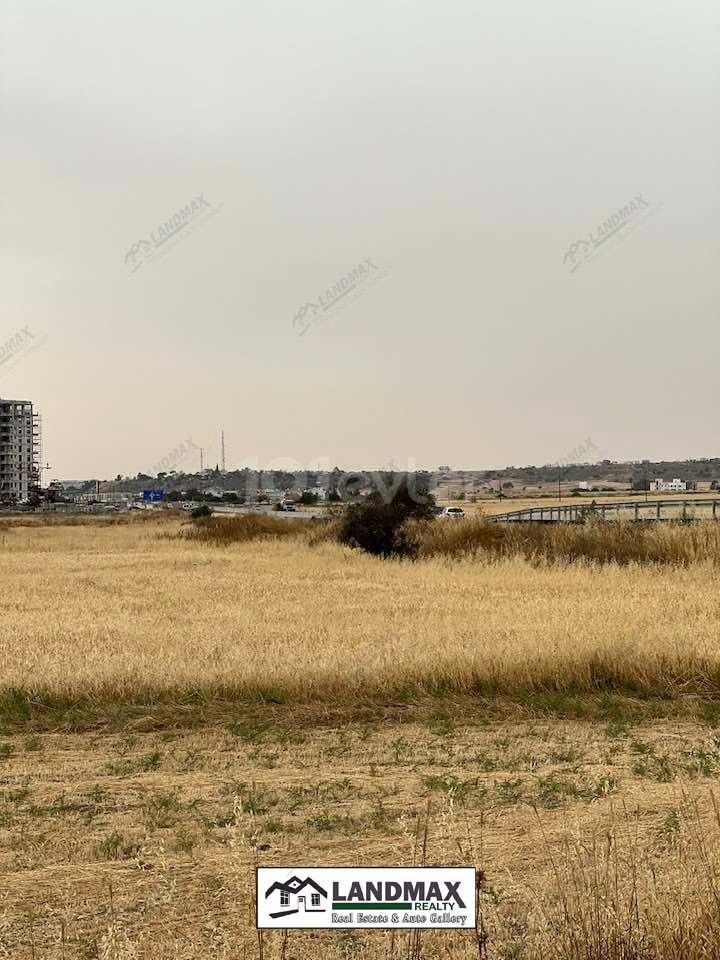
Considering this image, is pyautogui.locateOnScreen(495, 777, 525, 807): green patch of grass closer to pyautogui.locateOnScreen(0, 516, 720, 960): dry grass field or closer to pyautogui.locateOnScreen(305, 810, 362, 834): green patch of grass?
pyautogui.locateOnScreen(0, 516, 720, 960): dry grass field

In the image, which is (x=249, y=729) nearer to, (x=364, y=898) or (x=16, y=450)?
(x=364, y=898)

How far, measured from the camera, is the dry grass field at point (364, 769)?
4.75 metres

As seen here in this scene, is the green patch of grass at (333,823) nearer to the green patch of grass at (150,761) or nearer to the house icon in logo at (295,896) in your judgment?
the green patch of grass at (150,761)

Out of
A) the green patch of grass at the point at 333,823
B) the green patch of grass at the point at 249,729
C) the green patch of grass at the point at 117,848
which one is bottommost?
the green patch of grass at the point at 249,729

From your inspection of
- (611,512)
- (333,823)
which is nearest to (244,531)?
(611,512)

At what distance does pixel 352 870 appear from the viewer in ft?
11.8

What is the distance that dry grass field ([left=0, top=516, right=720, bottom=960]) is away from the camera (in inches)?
187

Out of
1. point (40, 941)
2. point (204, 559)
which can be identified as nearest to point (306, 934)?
point (40, 941)

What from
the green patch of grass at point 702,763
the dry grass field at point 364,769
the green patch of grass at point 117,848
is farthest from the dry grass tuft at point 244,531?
the green patch of grass at point 117,848

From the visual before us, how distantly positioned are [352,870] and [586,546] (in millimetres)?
28156

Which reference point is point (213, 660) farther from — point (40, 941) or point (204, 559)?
point (204, 559)

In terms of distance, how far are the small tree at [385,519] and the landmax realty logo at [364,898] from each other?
3349 centimetres

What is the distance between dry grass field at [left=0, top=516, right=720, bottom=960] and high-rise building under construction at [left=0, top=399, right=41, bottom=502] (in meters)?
164

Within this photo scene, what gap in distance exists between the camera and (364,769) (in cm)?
838
